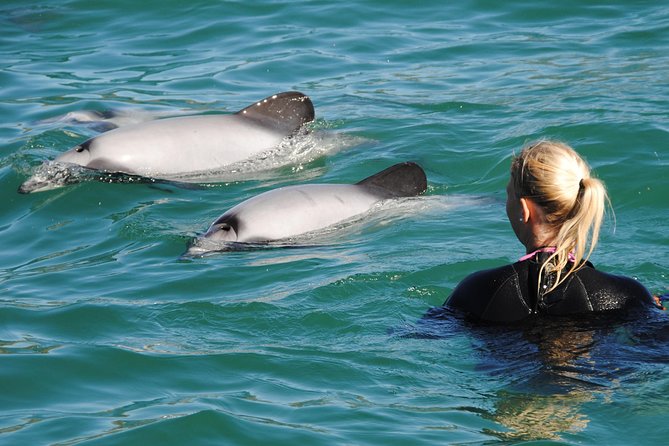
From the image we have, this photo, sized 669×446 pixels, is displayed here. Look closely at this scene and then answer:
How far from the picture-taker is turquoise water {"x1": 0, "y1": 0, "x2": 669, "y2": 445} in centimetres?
557

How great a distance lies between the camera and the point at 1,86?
50.3 feet

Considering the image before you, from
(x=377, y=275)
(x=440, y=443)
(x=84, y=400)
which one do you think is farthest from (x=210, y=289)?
(x=440, y=443)

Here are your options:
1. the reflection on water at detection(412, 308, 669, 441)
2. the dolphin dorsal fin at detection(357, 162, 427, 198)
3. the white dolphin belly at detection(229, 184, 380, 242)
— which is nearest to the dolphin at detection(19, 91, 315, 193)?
the white dolphin belly at detection(229, 184, 380, 242)

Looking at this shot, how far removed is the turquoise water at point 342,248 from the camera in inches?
219

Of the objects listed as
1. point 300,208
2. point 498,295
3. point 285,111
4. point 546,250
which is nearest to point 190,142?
point 285,111

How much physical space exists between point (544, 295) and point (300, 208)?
148 inches

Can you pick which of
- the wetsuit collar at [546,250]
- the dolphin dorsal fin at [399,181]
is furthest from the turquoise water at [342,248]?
the wetsuit collar at [546,250]

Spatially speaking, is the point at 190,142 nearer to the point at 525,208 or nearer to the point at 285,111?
the point at 285,111

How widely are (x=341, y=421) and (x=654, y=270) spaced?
313 cm

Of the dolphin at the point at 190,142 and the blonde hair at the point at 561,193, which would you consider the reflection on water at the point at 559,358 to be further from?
the dolphin at the point at 190,142

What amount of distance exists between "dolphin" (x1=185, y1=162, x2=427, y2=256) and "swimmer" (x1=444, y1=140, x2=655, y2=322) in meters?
3.26

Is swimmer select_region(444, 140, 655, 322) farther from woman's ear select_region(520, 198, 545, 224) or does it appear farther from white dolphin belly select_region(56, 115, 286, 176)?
white dolphin belly select_region(56, 115, 286, 176)

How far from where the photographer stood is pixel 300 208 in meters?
9.23

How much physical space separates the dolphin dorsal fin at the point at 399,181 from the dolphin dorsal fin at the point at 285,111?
2.08 m
